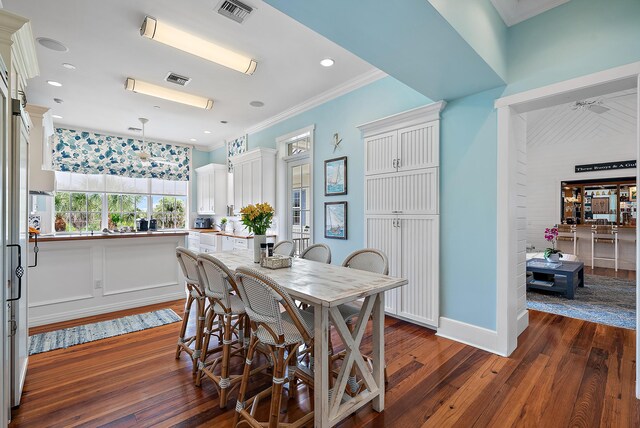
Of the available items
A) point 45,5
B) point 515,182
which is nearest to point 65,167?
point 45,5

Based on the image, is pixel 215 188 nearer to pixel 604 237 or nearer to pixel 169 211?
pixel 169 211

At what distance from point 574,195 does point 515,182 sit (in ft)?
20.4

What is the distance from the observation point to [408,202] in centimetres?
331

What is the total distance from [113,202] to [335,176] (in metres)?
5.31

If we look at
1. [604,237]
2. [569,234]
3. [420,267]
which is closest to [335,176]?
[420,267]

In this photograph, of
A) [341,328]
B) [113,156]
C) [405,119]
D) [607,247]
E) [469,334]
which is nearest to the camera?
[341,328]

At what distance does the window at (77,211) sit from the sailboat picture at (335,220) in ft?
17.2

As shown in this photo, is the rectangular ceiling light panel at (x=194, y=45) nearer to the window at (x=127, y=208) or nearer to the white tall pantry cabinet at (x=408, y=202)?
the white tall pantry cabinet at (x=408, y=202)

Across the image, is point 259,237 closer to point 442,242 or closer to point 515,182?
point 442,242

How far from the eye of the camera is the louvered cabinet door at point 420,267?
10.2 feet

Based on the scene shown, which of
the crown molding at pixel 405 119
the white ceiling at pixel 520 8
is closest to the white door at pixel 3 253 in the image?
the crown molding at pixel 405 119

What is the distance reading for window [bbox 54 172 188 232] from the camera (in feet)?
19.9

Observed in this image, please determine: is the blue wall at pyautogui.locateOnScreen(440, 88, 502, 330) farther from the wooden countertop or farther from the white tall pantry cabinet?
the wooden countertop

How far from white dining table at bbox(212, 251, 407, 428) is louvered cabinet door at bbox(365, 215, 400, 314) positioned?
1385mm
